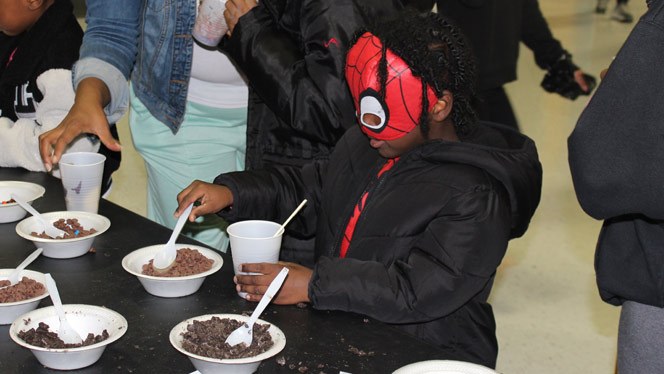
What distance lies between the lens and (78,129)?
5.73ft

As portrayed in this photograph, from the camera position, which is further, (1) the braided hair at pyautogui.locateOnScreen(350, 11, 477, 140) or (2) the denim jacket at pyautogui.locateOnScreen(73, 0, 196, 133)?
(2) the denim jacket at pyautogui.locateOnScreen(73, 0, 196, 133)

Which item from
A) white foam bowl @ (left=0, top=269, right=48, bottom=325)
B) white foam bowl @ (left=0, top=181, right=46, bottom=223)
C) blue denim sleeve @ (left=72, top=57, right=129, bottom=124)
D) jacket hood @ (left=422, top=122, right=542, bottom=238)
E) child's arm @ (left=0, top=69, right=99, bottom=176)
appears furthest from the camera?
child's arm @ (left=0, top=69, right=99, bottom=176)

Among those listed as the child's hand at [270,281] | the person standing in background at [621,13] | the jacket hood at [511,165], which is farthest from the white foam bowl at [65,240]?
the person standing in background at [621,13]

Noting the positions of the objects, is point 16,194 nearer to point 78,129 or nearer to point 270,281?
point 78,129

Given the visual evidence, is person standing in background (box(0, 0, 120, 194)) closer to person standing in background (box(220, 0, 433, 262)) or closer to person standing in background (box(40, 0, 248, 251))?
person standing in background (box(40, 0, 248, 251))

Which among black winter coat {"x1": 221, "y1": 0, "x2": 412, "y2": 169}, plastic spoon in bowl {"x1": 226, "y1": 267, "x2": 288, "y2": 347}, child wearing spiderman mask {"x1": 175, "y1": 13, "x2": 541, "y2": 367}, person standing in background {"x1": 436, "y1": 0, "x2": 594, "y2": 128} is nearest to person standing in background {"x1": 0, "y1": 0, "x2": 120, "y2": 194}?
black winter coat {"x1": 221, "y1": 0, "x2": 412, "y2": 169}

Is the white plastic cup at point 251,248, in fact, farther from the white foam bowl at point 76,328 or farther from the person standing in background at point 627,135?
the person standing in background at point 627,135

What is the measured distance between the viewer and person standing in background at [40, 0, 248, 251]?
200 cm

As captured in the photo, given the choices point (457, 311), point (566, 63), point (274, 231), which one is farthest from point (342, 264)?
point (566, 63)

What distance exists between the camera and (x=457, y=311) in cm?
144

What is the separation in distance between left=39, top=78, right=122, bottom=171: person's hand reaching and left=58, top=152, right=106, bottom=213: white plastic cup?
0.04 metres

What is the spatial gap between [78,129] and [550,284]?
232 cm

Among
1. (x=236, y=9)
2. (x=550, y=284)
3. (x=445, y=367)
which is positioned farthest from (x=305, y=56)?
(x=550, y=284)

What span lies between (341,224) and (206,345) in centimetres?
57
